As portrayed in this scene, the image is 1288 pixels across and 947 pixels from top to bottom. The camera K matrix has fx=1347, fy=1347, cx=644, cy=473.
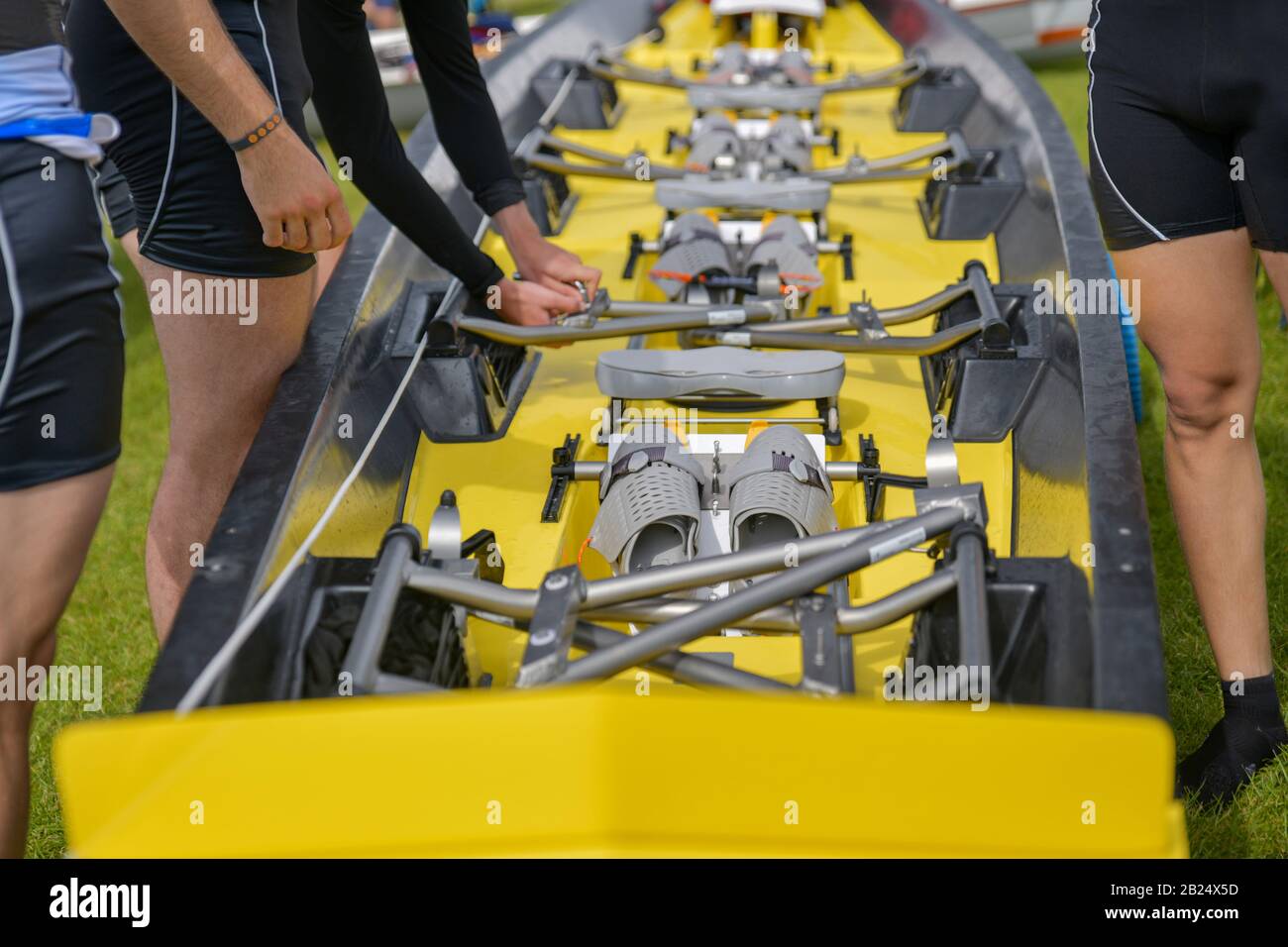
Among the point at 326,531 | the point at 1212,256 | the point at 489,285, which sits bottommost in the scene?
the point at 326,531

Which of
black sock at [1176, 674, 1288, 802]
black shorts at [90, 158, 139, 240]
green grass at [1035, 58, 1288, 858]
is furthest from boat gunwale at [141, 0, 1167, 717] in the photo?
green grass at [1035, 58, 1288, 858]

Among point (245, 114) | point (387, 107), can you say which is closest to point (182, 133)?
point (245, 114)

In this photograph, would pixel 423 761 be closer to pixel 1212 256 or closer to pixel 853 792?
pixel 853 792

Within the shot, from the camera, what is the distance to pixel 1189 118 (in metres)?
2.19

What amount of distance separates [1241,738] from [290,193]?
186cm

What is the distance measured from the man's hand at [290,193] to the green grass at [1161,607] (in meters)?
1.24

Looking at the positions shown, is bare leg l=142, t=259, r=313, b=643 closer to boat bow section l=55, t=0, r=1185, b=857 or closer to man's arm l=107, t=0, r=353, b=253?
boat bow section l=55, t=0, r=1185, b=857

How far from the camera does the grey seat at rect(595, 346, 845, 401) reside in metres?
2.72

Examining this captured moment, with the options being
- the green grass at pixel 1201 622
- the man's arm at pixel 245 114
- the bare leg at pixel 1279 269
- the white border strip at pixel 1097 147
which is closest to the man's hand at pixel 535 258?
the man's arm at pixel 245 114

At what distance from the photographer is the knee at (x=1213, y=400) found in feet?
7.52

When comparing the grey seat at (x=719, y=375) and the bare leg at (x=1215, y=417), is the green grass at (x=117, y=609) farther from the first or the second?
the bare leg at (x=1215, y=417)

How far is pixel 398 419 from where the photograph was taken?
2.70 m
